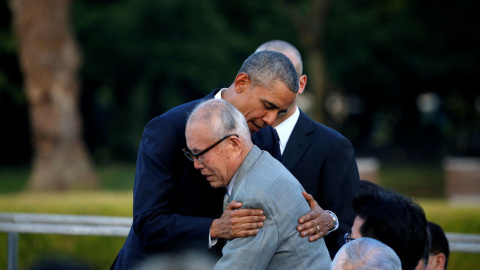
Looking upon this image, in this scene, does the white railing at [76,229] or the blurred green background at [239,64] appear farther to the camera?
the blurred green background at [239,64]

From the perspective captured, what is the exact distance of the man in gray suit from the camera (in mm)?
2680

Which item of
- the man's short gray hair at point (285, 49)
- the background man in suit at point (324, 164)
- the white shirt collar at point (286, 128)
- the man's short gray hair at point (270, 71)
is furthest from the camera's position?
the man's short gray hair at point (285, 49)

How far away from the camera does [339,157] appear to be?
3896 mm

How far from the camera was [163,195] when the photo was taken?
3.20m

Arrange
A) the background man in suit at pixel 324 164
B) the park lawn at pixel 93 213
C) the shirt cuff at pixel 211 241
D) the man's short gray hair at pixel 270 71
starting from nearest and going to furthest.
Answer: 1. the shirt cuff at pixel 211 241
2. the man's short gray hair at pixel 270 71
3. the background man in suit at pixel 324 164
4. the park lawn at pixel 93 213

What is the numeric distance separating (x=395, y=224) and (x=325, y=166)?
44.2 inches

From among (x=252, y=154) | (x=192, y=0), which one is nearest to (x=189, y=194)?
(x=252, y=154)

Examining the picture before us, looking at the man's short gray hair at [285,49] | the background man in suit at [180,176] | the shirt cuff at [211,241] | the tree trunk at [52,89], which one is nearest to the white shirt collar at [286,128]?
the man's short gray hair at [285,49]

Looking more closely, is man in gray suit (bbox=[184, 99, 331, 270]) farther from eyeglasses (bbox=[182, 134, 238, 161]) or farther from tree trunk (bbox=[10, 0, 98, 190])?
tree trunk (bbox=[10, 0, 98, 190])

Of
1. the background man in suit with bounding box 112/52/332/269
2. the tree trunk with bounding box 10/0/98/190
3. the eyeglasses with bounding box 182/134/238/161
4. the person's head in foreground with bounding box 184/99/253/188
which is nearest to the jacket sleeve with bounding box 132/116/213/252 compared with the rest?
the background man in suit with bounding box 112/52/332/269

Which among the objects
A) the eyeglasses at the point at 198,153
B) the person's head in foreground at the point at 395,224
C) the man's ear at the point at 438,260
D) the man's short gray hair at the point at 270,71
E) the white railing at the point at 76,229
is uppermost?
the man's short gray hair at the point at 270,71

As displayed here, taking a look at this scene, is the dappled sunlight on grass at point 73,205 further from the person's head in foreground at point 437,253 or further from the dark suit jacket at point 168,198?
the dark suit jacket at point 168,198

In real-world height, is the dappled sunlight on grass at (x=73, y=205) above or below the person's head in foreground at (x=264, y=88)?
below

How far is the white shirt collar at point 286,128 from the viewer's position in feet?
13.5
